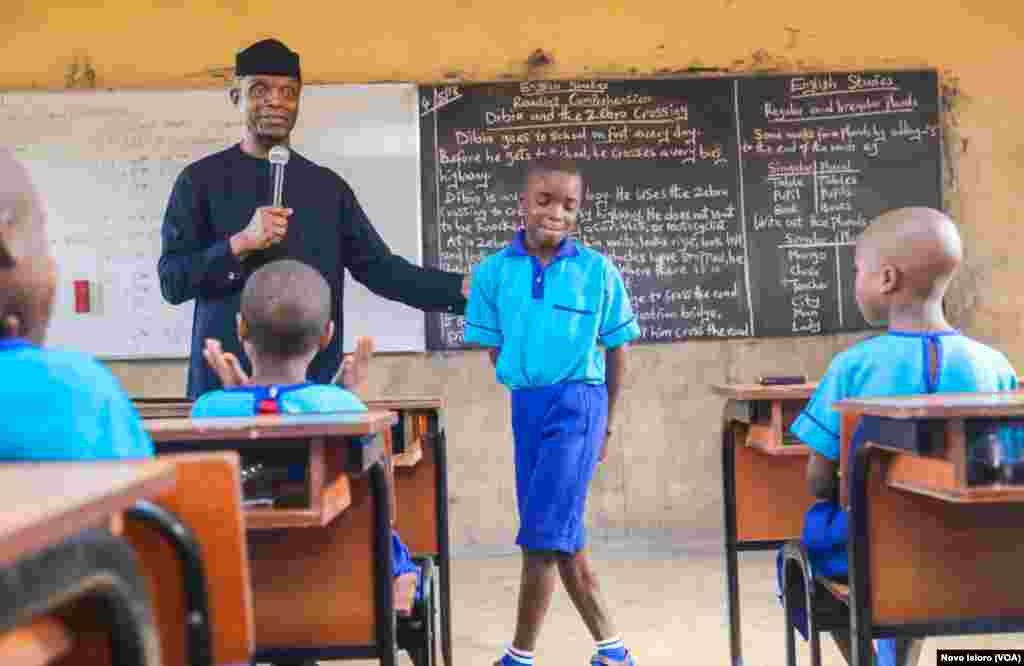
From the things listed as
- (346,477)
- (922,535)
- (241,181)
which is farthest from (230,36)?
(922,535)

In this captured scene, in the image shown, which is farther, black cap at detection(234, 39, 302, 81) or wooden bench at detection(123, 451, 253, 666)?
black cap at detection(234, 39, 302, 81)

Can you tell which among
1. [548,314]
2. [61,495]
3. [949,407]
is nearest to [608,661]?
[548,314]

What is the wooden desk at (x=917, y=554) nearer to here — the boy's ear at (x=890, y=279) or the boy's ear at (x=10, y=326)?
the boy's ear at (x=890, y=279)

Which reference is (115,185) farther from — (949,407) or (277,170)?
(949,407)

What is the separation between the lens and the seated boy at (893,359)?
Answer: 2246 millimetres

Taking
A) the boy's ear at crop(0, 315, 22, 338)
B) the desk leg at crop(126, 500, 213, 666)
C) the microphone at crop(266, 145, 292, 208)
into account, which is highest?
the microphone at crop(266, 145, 292, 208)

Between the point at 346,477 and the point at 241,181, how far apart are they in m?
1.57

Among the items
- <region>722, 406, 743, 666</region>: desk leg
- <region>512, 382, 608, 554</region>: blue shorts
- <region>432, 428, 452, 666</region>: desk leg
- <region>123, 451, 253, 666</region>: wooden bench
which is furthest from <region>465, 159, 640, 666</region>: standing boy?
<region>123, 451, 253, 666</region>: wooden bench

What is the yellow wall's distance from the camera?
543cm

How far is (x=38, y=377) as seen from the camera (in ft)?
3.74

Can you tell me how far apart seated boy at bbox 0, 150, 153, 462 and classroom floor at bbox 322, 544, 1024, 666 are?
8.30 feet

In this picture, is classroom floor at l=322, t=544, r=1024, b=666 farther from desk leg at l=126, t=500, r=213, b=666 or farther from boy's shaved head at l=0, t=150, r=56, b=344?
boy's shaved head at l=0, t=150, r=56, b=344

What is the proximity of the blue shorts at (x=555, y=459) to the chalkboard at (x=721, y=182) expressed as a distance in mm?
2393

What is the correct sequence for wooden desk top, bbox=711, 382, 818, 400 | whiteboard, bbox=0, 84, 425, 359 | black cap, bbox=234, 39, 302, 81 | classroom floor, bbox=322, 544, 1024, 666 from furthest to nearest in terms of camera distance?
whiteboard, bbox=0, 84, 425, 359 < classroom floor, bbox=322, 544, 1024, 666 < black cap, bbox=234, 39, 302, 81 < wooden desk top, bbox=711, 382, 818, 400
